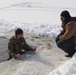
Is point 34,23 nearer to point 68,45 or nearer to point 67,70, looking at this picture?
point 68,45

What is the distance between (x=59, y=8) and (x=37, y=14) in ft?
5.60

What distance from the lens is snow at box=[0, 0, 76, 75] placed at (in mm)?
6446

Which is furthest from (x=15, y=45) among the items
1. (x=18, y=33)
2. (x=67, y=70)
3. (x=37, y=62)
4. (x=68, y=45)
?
(x=67, y=70)

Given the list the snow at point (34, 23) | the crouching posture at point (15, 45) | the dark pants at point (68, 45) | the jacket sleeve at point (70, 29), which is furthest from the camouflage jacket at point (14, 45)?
the jacket sleeve at point (70, 29)

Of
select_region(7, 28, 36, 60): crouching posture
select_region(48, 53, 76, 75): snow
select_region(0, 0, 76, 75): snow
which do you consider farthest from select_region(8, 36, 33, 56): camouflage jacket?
select_region(48, 53, 76, 75): snow

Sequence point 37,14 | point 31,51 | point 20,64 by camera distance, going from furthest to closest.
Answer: point 37,14 < point 31,51 < point 20,64

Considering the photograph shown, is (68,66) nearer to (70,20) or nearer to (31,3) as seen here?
(70,20)

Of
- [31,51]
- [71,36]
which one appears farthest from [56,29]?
[71,36]

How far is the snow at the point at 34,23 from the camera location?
645cm

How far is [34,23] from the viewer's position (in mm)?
12555

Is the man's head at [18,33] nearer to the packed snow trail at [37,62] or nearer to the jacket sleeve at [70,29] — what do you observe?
the packed snow trail at [37,62]

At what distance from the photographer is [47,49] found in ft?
27.4

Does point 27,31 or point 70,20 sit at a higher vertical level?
point 70,20

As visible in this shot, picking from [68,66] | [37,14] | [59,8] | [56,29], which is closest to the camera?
[68,66]
